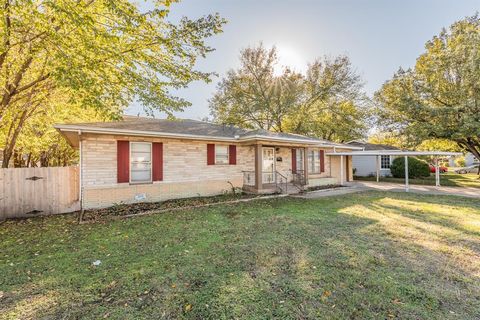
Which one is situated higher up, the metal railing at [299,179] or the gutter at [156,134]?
the gutter at [156,134]

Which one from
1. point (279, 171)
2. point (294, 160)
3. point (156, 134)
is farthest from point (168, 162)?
point (294, 160)

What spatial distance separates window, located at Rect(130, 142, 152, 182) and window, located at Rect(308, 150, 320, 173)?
11.0m

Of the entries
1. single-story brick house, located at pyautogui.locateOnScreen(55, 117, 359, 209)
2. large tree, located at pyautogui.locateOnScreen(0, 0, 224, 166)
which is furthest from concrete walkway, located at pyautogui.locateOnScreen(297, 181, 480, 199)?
large tree, located at pyautogui.locateOnScreen(0, 0, 224, 166)

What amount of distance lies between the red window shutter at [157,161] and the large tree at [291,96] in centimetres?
1178

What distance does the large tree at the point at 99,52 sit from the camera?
5992mm

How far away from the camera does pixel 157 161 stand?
9.52 meters

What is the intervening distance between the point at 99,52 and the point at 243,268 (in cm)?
744

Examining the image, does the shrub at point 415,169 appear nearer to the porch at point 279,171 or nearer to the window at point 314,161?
the window at point 314,161

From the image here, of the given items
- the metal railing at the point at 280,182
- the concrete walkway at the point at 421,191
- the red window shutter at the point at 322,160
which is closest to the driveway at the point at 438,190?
the concrete walkway at the point at 421,191

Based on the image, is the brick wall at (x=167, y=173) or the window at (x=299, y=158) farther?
the window at (x=299, y=158)

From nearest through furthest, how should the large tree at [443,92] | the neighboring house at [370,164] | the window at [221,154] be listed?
the window at [221,154] → the large tree at [443,92] → the neighboring house at [370,164]

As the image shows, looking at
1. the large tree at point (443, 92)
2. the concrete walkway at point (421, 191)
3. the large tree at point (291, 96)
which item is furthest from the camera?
the large tree at point (291, 96)

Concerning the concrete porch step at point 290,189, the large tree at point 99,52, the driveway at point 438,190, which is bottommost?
the driveway at point 438,190

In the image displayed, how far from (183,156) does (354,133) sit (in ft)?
64.9
